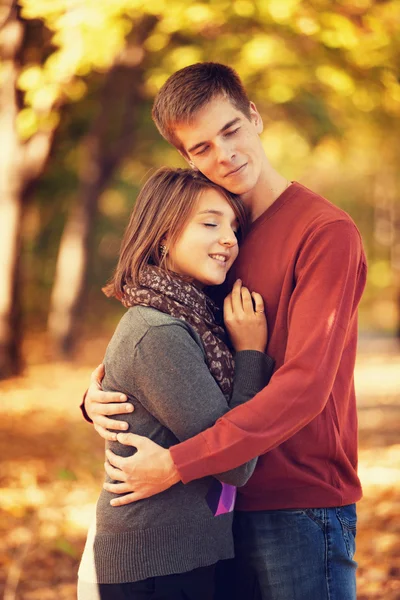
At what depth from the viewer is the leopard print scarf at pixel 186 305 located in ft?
8.03

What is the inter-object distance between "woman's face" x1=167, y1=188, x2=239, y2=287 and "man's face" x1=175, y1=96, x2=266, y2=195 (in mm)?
80

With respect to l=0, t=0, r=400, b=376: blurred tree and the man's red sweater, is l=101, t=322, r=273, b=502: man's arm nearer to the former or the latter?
the man's red sweater

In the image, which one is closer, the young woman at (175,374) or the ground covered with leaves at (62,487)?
the young woman at (175,374)

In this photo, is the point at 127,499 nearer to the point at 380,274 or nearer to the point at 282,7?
the point at 282,7

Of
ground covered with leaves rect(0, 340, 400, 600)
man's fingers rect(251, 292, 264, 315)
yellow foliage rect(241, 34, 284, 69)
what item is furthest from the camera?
yellow foliage rect(241, 34, 284, 69)

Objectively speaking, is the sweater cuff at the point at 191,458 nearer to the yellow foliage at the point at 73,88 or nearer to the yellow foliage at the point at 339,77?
the yellow foliage at the point at 73,88

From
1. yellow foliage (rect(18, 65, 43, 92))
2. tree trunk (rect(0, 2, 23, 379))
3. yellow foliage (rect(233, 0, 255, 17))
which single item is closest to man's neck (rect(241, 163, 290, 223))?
yellow foliage (rect(233, 0, 255, 17))

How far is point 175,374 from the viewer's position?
2270 millimetres

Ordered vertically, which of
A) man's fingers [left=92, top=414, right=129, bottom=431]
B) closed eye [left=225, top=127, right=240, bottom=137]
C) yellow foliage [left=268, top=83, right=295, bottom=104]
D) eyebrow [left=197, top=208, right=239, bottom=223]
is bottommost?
man's fingers [left=92, top=414, right=129, bottom=431]

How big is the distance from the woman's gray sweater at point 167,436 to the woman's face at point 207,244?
0.90 feet

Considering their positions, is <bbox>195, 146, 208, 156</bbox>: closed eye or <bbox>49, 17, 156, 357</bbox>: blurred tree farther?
<bbox>49, 17, 156, 357</bbox>: blurred tree

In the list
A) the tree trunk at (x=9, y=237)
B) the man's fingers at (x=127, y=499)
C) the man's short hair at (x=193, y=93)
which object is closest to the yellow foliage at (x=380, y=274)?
the tree trunk at (x=9, y=237)

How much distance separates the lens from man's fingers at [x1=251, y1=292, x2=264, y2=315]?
252 cm

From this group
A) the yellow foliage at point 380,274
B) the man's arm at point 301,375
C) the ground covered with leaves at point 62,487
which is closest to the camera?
the man's arm at point 301,375
